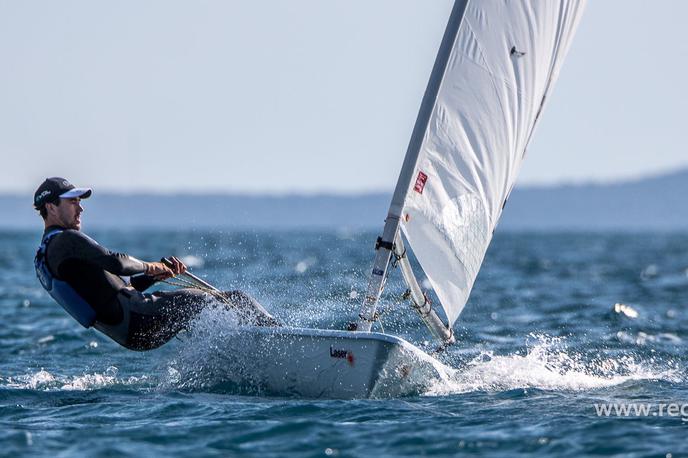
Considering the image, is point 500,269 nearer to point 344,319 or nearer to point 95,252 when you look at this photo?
point 344,319

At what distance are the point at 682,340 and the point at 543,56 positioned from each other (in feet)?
17.6

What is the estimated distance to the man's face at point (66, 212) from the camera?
10070 mm

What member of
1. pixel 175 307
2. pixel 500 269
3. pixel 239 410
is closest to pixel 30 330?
pixel 175 307

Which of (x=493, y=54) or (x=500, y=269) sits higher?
(x=493, y=54)

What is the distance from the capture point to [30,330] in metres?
15.6

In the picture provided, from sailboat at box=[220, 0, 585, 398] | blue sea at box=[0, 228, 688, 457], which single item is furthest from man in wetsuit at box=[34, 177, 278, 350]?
sailboat at box=[220, 0, 585, 398]

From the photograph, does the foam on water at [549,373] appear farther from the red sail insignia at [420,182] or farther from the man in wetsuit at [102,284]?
the man in wetsuit at [102,284]

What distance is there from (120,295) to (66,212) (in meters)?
0.80

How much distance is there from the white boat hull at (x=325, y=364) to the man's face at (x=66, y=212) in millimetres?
1578

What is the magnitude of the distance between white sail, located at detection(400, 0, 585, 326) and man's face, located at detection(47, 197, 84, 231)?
2.65 m

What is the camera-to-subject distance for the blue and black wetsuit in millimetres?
9898

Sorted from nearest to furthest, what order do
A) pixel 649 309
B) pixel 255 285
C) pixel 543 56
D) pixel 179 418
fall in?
pixel 179 418 → pixel 543 56 → pixel 649 309 → pixel 255 285

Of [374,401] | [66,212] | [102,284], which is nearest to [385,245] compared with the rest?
[374,401]

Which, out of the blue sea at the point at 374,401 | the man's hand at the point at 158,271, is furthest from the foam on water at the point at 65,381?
the man's hand at the point at 158,271
